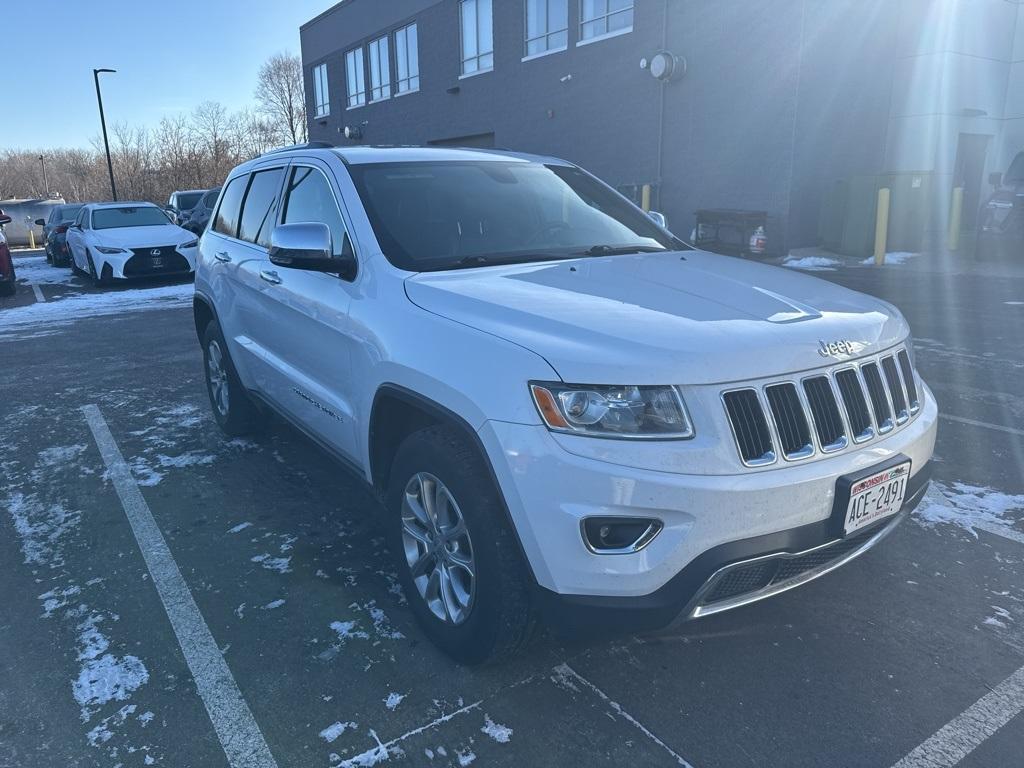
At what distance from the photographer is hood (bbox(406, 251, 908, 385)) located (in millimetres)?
2307

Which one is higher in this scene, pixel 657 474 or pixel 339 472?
pixel 657 474

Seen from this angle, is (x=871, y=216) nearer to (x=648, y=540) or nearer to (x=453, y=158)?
(x=453, y=158)

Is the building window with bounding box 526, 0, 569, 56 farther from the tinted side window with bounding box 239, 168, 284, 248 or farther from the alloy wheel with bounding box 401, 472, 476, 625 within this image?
the alloy wheel with bounding box 401, 472, 476, 625

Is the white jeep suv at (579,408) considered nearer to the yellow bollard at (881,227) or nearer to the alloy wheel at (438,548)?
the alloy wheel at (438,548)

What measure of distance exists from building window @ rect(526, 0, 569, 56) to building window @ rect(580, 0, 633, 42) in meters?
0.64

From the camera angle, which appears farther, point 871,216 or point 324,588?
point 871,216

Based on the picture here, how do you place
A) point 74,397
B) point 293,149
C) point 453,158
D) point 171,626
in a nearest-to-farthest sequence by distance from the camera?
point 171,626, point 453,158, point 293,149, point 74,397

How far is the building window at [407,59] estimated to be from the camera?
1029 inches

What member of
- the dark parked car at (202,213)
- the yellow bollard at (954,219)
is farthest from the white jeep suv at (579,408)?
the dark parked car at (202,213)

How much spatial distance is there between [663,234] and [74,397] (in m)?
5.24

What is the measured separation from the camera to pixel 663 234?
4168mm

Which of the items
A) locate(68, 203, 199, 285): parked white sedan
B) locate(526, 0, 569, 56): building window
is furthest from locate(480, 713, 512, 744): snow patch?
locate(526, 0, 569, 56): building window

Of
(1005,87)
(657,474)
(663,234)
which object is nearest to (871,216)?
(1005,87)

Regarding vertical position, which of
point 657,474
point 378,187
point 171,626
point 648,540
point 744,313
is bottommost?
point 171,626
